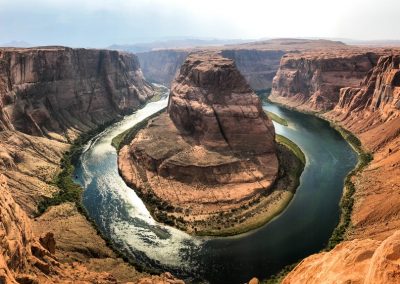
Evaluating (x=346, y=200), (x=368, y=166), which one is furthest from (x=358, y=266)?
(x=368, y=166)

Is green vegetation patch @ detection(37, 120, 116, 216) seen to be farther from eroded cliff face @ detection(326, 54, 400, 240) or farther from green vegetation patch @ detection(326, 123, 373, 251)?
eroded cliff face @ detection(326, 54, 400, 240)

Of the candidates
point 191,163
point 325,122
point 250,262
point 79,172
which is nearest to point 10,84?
point 79,172

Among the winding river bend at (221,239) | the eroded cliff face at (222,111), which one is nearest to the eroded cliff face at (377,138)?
the winding river bend at (221,239)

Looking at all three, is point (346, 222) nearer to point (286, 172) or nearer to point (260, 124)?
point (286, 172)

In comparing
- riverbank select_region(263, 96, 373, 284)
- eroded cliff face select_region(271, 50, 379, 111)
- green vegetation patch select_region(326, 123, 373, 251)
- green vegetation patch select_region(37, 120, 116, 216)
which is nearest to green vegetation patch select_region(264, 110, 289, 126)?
eroded cliff face select_region(271, 50, 379, 111)

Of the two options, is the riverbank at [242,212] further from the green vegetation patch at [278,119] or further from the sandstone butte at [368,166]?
Result: the green vegetation patch at [278,119]

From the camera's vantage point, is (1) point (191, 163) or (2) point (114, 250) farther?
(1) point (191, 163)
